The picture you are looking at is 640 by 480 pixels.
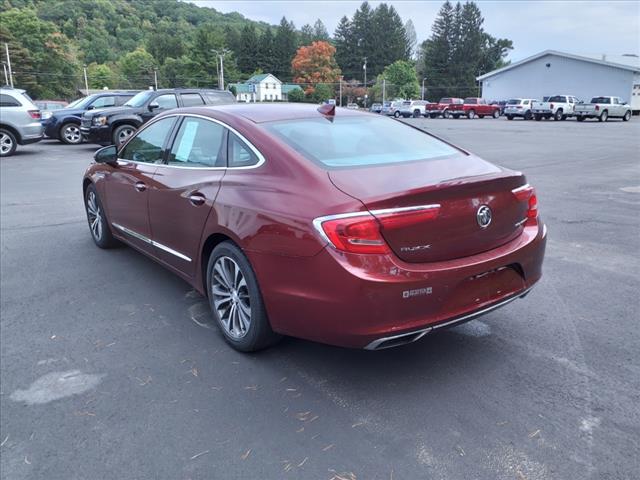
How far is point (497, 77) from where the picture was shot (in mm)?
65125

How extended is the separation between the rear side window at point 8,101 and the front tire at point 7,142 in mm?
765

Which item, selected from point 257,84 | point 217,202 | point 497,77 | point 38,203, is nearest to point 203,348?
point 217,202

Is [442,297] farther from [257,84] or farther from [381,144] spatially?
[257,84]

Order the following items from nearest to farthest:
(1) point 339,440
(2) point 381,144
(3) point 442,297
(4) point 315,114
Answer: (1) point 339,440, (3) point 442,297, (2) point 381,144, (4) point 315,114

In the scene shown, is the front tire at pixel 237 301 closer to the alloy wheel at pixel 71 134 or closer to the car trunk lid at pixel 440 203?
the car trunk lid at pixel 440 203

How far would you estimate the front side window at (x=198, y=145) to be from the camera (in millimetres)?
3877

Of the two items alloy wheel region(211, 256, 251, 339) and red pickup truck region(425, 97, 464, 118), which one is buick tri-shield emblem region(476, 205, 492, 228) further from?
red pickup truck region(425, 97, 464, 118)

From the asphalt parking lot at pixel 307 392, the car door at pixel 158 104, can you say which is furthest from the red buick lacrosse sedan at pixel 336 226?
the car door at pixel 158 104

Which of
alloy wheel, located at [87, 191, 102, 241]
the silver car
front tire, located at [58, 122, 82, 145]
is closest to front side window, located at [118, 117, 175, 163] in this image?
alloy wheel, located at [87, 191, 102, 241]

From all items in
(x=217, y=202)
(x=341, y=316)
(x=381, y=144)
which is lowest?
(x=341, y=316)

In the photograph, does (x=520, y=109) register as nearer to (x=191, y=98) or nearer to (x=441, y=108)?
(x=441, y=108)

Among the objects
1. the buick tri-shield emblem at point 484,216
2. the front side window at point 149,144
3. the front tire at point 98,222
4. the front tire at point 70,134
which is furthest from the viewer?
the front tire at point 70,134

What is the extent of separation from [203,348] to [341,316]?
1295 millimetres

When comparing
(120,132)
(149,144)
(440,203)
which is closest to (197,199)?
(149,144)
